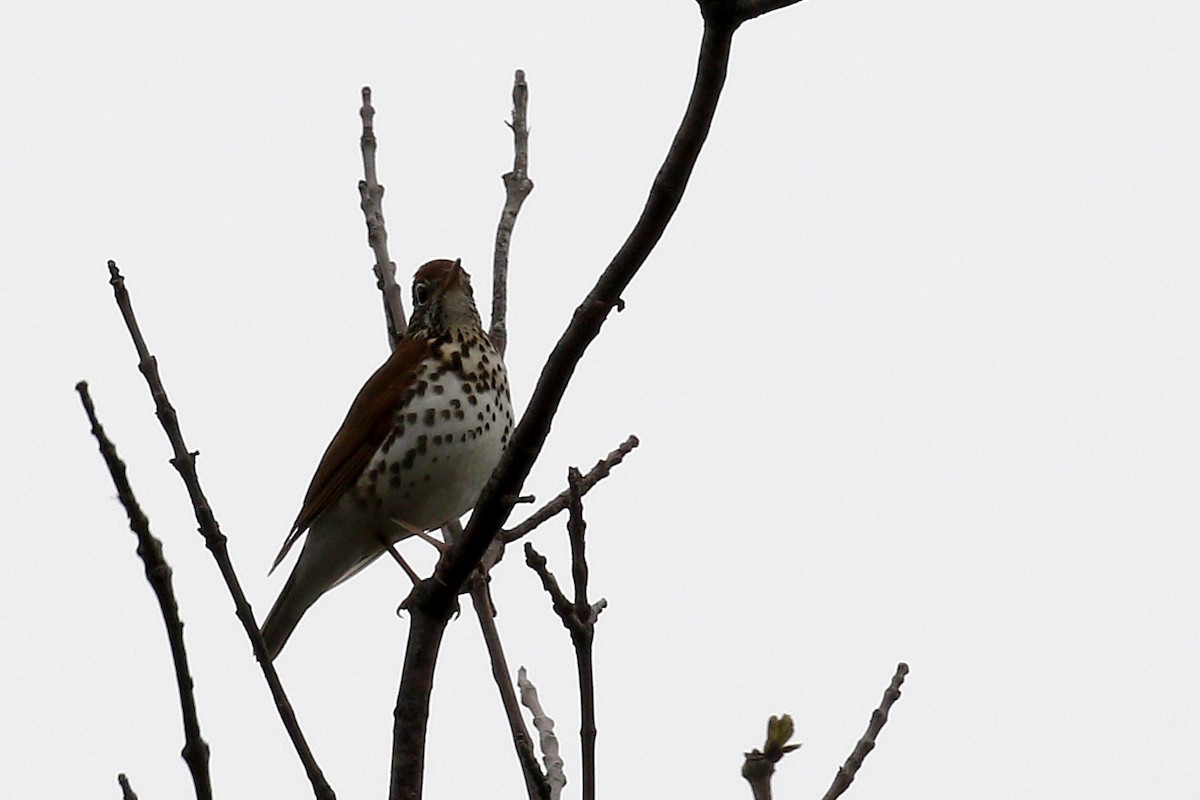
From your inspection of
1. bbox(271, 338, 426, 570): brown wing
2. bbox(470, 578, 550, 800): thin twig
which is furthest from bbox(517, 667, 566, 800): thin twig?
bbox(271, 338, 426, 570): brown wing

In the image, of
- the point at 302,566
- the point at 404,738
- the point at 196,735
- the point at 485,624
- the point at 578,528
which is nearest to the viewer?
the point at 196,735

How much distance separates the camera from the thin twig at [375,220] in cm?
580

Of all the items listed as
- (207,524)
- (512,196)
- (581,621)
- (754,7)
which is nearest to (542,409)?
(581,621)

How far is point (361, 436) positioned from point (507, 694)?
214cm

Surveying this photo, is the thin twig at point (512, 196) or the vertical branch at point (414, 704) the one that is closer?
the vertical branch at point (414, 704)

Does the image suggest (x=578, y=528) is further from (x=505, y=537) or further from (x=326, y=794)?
(x=505, y=537)

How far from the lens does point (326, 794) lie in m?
3.04

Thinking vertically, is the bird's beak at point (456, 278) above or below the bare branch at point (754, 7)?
above

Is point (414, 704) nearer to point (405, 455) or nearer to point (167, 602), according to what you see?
point (167, 602)

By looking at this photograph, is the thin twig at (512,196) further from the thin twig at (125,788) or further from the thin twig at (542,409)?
the thin twig at (125,788)

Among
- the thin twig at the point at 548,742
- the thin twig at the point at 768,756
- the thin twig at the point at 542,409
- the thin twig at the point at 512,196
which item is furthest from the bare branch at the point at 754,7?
the thin twig at the point at 512,196

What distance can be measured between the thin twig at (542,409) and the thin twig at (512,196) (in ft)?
6.52

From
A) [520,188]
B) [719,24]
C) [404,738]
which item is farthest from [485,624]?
[719,24]

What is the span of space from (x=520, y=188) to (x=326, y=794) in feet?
10.2
